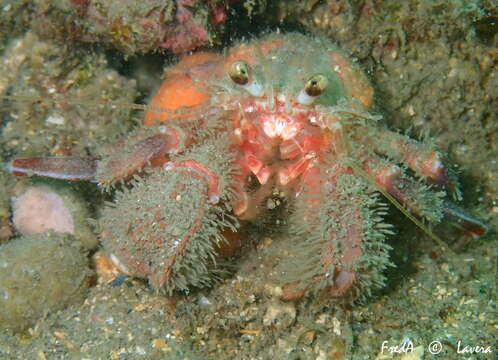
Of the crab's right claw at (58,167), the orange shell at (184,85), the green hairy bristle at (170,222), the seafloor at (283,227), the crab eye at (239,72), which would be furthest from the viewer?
the orange shell at (184,85)

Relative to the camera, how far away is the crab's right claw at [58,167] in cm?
320

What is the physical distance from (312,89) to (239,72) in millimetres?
524

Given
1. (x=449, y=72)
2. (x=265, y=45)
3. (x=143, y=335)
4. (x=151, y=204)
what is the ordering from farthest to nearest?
(x=449, y=72), (x=265, y=45), (x=143, y=335), (x=151, y=204)

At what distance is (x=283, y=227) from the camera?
3.57 metres

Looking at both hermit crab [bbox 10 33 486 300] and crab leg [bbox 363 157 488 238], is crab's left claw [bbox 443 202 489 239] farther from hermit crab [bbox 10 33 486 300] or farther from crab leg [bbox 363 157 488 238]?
crab leg [bbox 363 157 488 238]

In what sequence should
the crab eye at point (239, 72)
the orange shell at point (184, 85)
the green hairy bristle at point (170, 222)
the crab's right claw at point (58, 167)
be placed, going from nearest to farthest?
the green hairy bristle at point (170, 222), the crab eye at point (239, 72), the crab's right claw at point (58, 167), the orange shell at point (184, 85)

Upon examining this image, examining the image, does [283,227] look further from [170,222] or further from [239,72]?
[239,72]

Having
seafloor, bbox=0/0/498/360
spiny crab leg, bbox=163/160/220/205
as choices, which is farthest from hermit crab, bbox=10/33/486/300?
seafloor, bbox=0/0/498/360

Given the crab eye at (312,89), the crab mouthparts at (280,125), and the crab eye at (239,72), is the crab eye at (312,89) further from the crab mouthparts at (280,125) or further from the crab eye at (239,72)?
the crab eye at (239,72)

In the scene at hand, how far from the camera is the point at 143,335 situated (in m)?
2.92

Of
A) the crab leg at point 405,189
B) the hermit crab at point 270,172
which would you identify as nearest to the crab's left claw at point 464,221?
the hermit crab at point 270,172

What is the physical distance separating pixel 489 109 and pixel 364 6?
5.25 ft

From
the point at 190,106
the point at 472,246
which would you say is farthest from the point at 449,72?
the point at 190,106

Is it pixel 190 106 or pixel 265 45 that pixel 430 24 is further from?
pixel 190 106
